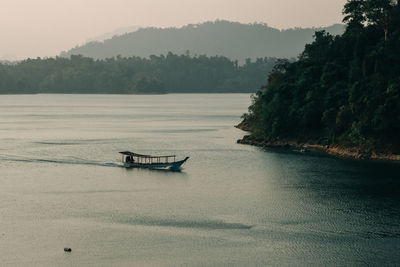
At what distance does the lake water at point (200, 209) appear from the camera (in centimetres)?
5009

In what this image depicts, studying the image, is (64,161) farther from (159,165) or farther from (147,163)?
(159,165)

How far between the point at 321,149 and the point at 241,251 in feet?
190

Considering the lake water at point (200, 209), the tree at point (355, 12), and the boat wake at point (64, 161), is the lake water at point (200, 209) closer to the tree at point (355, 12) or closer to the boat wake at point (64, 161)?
the boat wake at point (64, 161)

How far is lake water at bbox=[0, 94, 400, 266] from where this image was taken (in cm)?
5009

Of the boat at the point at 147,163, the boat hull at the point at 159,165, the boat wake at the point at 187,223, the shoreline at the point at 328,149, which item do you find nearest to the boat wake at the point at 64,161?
the boat at the point at 147,163

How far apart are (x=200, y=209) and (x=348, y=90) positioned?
51.0 metres

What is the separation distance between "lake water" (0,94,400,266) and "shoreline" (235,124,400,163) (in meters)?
3.06

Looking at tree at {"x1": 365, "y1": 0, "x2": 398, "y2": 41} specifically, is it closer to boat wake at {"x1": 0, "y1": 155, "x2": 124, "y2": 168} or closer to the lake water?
the lake water

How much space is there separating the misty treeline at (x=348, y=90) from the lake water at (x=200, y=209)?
278 inches

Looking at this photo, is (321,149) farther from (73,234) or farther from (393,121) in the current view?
(73,234)

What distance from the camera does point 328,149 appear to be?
104312 mm

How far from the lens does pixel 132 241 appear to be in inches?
2092

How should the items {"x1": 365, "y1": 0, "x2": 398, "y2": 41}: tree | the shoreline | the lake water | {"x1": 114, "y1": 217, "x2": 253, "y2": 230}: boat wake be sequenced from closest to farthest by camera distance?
the lake water, {"x1": 114, "y1": 217, "x2": 253, "y2": 230}: boat wake, the shoreline, {"x1": 365, "y1": 0, "x2": 398, "y2": 41}: tree

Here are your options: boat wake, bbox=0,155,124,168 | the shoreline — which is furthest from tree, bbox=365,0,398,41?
boat wake, bbox=0,155,124,168
